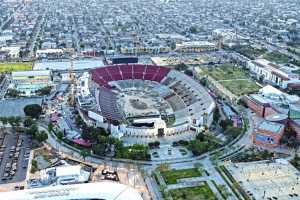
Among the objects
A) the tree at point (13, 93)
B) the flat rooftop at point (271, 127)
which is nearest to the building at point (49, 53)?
the tree at point (13, 93)

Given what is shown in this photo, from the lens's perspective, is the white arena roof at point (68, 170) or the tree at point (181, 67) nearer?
Answer: the white arena roof at point (68, 170)

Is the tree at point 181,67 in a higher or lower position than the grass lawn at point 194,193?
higher

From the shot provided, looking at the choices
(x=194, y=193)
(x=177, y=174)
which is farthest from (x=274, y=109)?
(x=194, y=193)

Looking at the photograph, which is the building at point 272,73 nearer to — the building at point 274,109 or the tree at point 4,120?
the building at point 274,109

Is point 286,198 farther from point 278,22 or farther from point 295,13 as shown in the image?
point 295,13

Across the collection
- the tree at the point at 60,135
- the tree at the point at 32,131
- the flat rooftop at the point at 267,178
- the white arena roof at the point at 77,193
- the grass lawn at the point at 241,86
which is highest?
the white arena roof at the point at 77,193

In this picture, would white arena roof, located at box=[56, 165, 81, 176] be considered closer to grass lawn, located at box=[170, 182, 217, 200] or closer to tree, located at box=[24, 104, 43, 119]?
grass lawn, located at box=[170, 182, 217, 200]

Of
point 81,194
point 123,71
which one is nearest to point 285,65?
point 123,71

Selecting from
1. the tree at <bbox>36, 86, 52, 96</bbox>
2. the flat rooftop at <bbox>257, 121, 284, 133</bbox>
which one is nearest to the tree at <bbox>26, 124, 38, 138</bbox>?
the tree at <bbox>36, 86, 52, 96</bbox>
